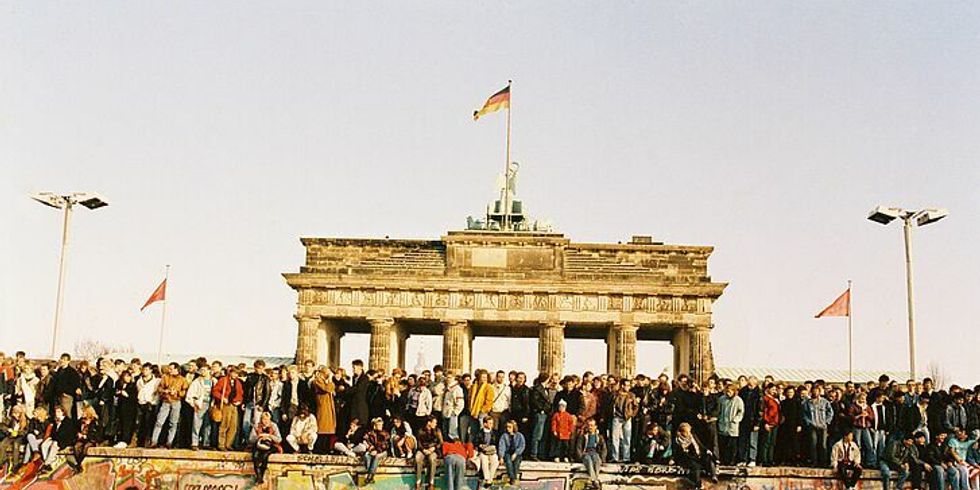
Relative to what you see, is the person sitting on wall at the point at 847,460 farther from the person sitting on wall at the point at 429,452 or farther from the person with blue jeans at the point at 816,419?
the person sitting on wall at the point at 429,452

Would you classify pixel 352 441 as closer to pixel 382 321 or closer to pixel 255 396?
pixel 255 396

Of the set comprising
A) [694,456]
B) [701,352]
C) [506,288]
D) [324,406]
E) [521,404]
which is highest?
[506,288]

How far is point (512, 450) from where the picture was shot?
64.8 feet

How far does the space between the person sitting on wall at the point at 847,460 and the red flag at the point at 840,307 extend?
16.7 meters

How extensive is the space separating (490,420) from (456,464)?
3.12ft

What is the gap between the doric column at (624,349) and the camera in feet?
152

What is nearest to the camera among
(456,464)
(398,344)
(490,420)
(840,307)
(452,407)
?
(456,464)

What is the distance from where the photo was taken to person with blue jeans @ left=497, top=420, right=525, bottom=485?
1969cm

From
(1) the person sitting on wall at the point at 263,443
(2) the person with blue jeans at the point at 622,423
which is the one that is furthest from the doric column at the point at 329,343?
(2) the person with blue jeans at the point at 622,423

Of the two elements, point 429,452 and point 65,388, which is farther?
point 65,388

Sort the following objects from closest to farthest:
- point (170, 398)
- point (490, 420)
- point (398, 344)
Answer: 1. point (490, 420)
2. point (170, 398)
3. point (398, 344)

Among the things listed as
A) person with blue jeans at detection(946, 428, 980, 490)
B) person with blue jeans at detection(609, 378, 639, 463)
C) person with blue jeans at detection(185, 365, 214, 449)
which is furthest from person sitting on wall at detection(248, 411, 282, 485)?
person with blue jeans at detection(946, 428, 980, 490)

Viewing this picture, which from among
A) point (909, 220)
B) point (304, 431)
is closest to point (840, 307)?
point (909, 220)

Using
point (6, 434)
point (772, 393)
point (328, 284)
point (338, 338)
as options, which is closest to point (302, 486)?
point (6, 434)
